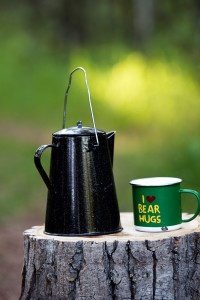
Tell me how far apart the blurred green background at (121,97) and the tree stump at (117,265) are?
2.96m

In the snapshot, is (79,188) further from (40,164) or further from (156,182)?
(156,182)

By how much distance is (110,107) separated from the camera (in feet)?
36.3

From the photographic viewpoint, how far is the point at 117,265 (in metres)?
3.03

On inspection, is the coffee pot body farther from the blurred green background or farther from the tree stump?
the blurred green background

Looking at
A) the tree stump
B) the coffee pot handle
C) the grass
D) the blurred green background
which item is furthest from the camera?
the blurred green background

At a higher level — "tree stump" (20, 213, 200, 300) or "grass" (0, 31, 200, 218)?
"grass" (0, 31, 200, 218)

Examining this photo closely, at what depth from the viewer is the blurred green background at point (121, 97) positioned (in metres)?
8.00

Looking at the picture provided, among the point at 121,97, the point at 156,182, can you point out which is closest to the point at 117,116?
the point at 121,97

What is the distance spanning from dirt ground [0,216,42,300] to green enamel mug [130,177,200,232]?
7.07 feet

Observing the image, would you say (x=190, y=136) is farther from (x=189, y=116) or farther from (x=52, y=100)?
(x=52, y=100)

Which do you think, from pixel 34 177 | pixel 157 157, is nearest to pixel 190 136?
pixel 157 157

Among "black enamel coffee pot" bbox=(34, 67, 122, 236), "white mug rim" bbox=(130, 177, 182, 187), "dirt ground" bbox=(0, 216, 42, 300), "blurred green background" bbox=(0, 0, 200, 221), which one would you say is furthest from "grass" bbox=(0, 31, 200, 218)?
"black enamel coffee pot" bbox=(34, 67, 122, 236)

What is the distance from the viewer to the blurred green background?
8.00m

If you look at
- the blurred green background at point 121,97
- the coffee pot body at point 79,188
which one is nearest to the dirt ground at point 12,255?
the blurred green background at point 121,97
